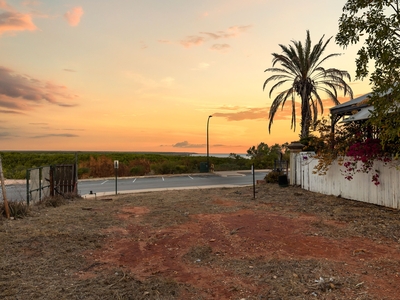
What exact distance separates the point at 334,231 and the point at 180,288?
199 inches

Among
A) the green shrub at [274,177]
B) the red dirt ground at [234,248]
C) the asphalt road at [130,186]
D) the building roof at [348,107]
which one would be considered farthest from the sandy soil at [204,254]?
the asphalt road at [130,186]

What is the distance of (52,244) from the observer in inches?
271

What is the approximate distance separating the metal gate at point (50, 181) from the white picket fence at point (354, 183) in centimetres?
1204

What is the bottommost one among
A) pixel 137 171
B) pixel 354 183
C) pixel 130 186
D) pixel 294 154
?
pixel 130 186

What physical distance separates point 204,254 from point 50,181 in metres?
10.3

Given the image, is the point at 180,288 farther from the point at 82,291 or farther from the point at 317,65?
the point at 317,65

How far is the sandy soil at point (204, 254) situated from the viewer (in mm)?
4590

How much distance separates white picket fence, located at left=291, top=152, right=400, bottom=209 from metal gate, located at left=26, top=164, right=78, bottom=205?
12042 mm

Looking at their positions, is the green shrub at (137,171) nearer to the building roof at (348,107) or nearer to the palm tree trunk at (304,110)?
the palm tree trunk at (304,110)

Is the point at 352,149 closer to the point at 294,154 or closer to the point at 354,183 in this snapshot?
the point at 354,183

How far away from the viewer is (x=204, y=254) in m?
6.26

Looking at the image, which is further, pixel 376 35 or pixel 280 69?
pixel 280 69

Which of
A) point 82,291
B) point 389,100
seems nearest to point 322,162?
point 389,100

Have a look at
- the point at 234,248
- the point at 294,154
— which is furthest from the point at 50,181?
the point at 294,154
